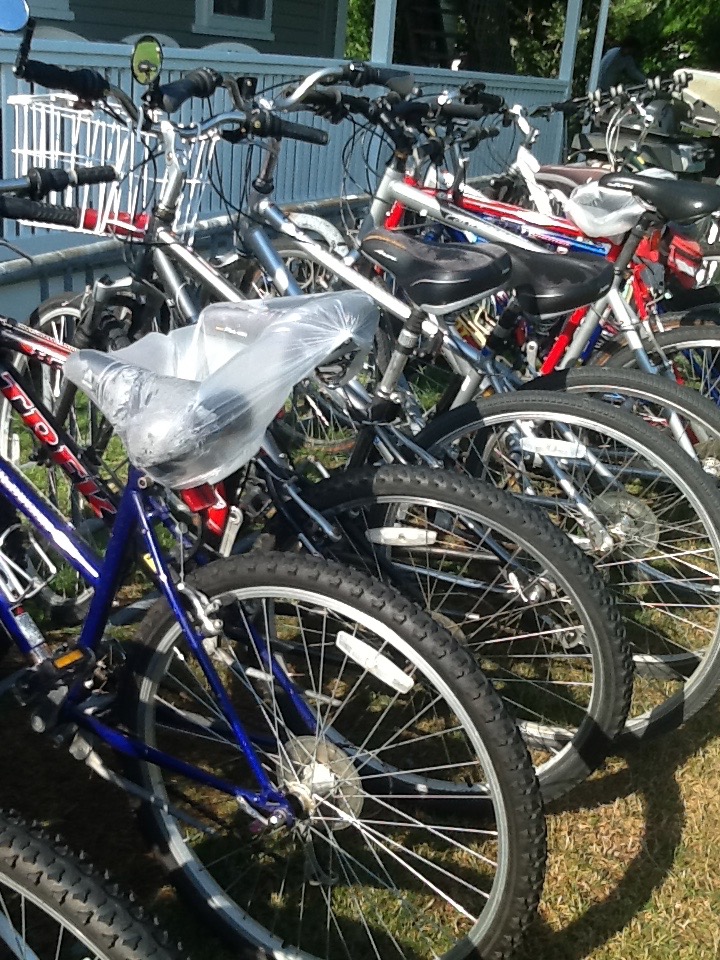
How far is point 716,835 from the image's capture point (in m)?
2.75

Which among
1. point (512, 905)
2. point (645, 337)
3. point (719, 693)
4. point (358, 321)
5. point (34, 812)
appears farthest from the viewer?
point (645, 337)

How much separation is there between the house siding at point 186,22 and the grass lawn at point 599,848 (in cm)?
976

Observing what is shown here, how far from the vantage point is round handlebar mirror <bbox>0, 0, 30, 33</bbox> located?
2.25 m

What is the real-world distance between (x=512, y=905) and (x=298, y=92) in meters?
2.49

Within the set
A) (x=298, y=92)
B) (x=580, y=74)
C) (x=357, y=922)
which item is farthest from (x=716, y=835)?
(x=580, y=74)

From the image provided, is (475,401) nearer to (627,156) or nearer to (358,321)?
(358,321)

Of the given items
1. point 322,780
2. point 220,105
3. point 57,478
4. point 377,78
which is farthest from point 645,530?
point 220,105

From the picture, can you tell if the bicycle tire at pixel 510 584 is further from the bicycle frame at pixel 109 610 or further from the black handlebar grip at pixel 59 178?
the black handlebar grip at pixel 59 178

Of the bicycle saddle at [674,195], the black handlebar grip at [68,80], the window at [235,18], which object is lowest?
the bicycle saddle at [674,195]

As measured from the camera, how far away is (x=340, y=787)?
211 centimetres

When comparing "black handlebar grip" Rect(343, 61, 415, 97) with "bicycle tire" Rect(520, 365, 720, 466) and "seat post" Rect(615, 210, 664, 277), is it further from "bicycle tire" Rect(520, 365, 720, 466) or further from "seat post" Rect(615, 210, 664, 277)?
"bicycle tire" Rect(520, 365, 720, 466)

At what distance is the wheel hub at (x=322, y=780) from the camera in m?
2.09

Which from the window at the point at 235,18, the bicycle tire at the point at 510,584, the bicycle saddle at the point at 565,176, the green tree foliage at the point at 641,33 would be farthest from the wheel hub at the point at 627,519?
the green tree foliage at the point at 641,33

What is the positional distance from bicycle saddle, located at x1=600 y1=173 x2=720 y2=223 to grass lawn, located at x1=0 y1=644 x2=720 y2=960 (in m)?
1.91
